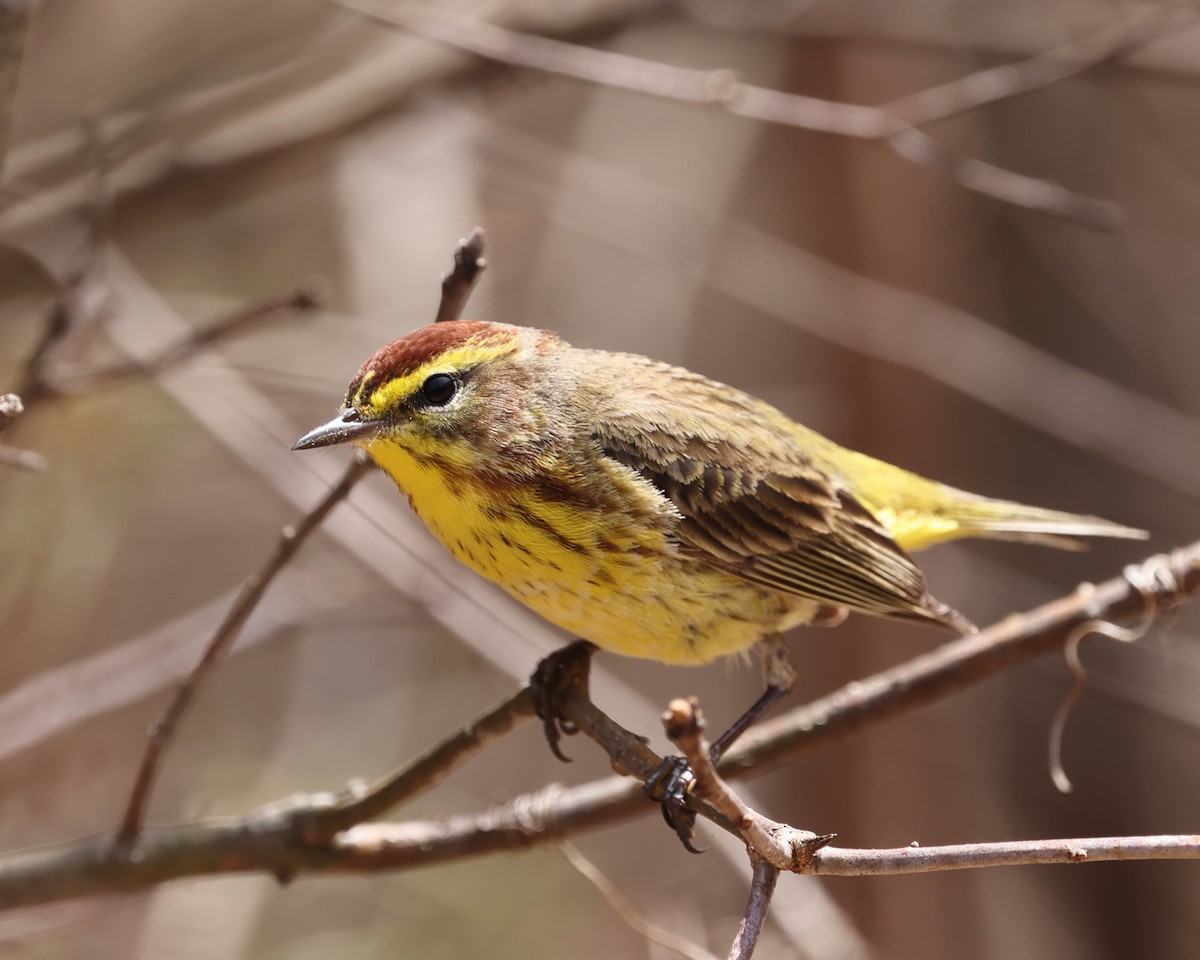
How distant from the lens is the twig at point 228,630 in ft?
8.06

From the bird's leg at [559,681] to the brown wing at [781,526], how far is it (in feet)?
1.31

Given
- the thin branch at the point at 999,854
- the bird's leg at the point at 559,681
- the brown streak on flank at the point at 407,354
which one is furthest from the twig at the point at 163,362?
the thin branch at the point at 999,854

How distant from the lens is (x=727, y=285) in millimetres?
6309

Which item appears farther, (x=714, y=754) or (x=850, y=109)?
(x=850, y=109)

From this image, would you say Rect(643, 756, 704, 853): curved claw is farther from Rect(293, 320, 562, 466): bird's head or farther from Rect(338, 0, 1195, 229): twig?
Rect(338, 0, 1195, 229): twig

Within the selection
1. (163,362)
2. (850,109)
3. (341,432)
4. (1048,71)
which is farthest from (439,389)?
(1048,71)

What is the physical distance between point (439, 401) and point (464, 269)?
0.60 m

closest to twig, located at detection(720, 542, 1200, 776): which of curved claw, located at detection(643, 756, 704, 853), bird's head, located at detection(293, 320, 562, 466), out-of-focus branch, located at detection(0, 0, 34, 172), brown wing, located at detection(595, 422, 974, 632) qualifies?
brown wing, located at detection(595, 422, 974, 632)

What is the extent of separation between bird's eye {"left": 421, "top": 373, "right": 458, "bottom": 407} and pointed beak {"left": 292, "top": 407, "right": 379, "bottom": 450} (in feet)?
0.49

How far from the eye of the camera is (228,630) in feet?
8.30

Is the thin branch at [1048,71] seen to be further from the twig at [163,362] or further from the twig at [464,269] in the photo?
the twig at [163,362]

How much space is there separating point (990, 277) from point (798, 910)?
4030mm

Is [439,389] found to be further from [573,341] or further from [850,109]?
[573,341]

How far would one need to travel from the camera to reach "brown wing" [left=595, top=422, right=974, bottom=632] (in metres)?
3.13
